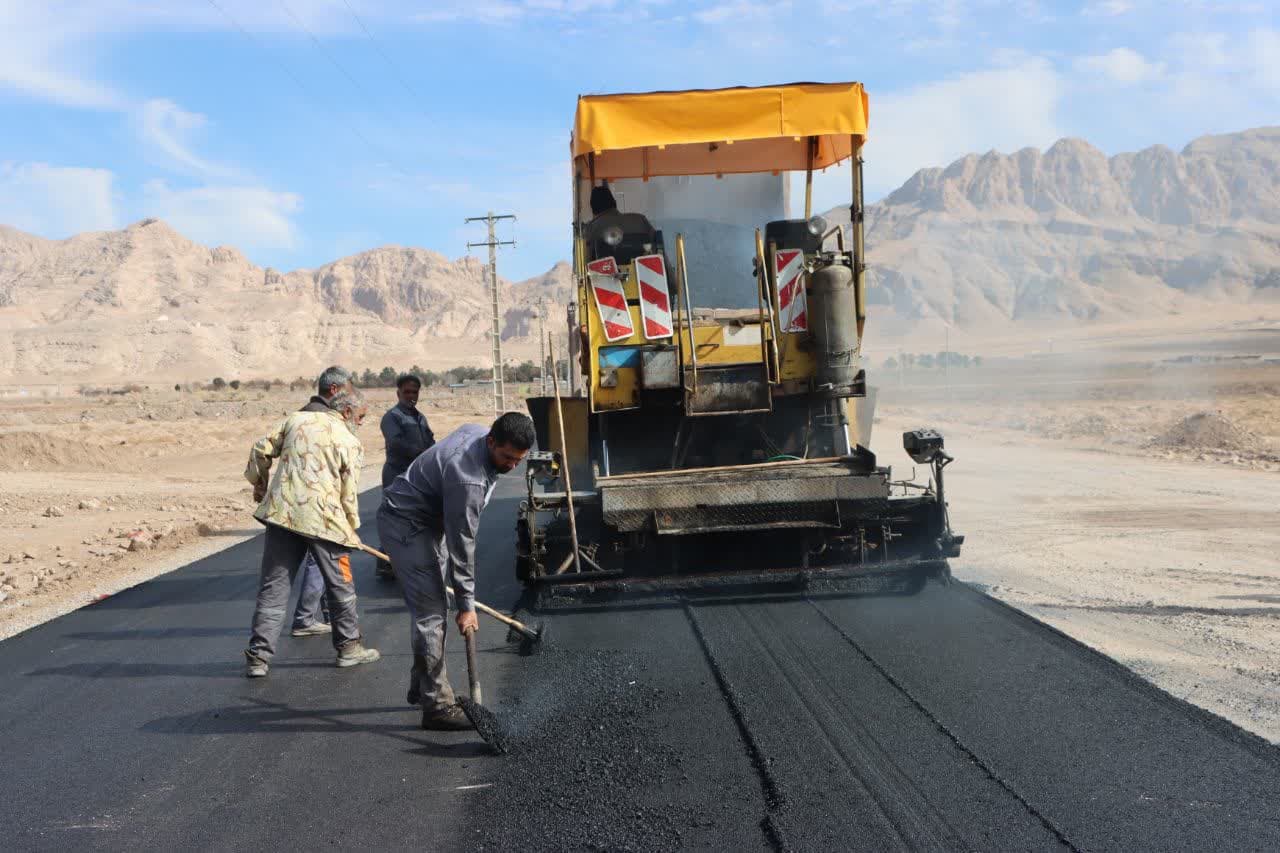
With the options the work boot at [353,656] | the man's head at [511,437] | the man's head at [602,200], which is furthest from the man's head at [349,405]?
the man's head at [602,200]

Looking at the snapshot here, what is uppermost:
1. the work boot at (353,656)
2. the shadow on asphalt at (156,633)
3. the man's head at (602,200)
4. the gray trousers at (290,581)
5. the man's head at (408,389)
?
the man's head at (602,200)

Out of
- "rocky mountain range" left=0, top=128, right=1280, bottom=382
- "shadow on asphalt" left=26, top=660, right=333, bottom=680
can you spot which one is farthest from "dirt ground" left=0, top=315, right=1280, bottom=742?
"rocky mountain range" left=0, top=128, right=1280, bottom=382

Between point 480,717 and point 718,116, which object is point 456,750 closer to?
point 480,717

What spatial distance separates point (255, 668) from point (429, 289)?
178999 mm

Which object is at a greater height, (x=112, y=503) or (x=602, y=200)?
(x=602, y=200)

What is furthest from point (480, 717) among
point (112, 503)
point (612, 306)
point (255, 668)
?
point (112, 503)

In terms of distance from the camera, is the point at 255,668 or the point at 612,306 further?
the point at 612,306

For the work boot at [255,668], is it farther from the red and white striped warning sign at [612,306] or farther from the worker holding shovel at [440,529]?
the red and white striped warning sign at [612,306]

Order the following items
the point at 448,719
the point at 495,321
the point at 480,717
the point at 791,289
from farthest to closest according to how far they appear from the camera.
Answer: the point at 495,321 → the point at 791,289 → the point at 448,719 → the point at 480,717

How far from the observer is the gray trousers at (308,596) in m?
7.11

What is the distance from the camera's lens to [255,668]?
6.02m

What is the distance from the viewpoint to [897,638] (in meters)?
6.16

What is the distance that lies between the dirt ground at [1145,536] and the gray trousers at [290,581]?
4.22 meters

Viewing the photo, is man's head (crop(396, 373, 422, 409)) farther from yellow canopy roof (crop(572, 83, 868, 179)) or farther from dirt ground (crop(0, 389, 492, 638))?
dirt ground (crop(0, 389, 492, 638))
